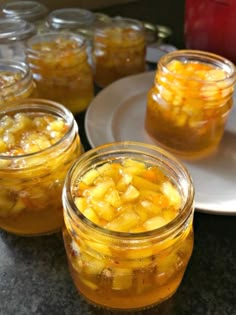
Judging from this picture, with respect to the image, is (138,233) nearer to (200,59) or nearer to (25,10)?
(200,59)

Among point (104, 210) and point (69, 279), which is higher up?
point (104, 210)

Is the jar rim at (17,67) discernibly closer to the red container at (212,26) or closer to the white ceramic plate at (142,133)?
the white ceramic plate at (142,133)

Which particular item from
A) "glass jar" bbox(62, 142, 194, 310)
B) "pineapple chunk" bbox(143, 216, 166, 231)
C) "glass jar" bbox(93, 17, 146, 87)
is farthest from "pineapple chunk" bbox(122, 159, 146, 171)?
"glass jar" bbox(93, 17, 146, 87)

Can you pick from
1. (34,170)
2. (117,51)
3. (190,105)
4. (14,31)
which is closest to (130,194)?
(34,170)

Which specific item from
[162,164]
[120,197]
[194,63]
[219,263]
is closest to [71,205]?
[120,197]

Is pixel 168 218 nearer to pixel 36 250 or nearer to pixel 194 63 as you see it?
pixel 36 250

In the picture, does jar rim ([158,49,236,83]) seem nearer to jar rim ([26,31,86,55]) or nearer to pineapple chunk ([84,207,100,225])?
jar rim ([26,31,86,55])
